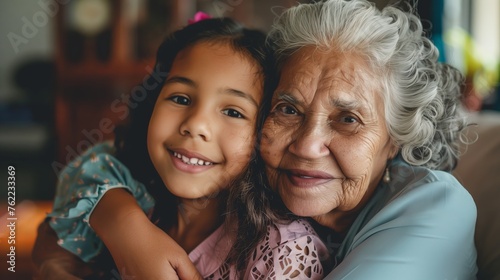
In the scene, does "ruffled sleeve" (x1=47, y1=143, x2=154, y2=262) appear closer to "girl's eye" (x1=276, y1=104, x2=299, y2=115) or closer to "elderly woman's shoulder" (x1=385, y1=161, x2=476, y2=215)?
"girl's eye" (x1=276, y1=104, x2=299, y2=115)

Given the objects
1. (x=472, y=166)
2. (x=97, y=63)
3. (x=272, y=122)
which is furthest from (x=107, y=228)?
(x=97, y=63)

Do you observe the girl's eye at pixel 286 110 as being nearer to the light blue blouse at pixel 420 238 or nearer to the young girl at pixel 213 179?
the young girl at pixel 213 179

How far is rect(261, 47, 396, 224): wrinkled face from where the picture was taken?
3.62 feet

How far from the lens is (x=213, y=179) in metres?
1.25

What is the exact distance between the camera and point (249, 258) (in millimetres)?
1153

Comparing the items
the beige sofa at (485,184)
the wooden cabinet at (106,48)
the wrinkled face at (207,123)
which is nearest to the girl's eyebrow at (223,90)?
the wrinkled face at (207,123)

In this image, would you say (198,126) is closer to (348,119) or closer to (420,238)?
(348,119)

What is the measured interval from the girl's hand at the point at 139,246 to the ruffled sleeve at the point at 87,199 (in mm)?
122

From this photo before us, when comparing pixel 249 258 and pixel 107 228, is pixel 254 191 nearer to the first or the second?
pixel 249 258

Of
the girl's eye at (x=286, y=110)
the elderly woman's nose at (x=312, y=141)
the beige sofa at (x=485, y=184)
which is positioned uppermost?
the girl's eye at (x=286, y=110)

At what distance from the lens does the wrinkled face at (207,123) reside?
3.98 feet

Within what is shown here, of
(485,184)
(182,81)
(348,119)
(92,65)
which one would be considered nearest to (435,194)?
(348,119)

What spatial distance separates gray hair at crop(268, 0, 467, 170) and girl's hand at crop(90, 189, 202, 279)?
50 cm

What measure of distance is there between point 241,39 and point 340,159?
0.42 metres
